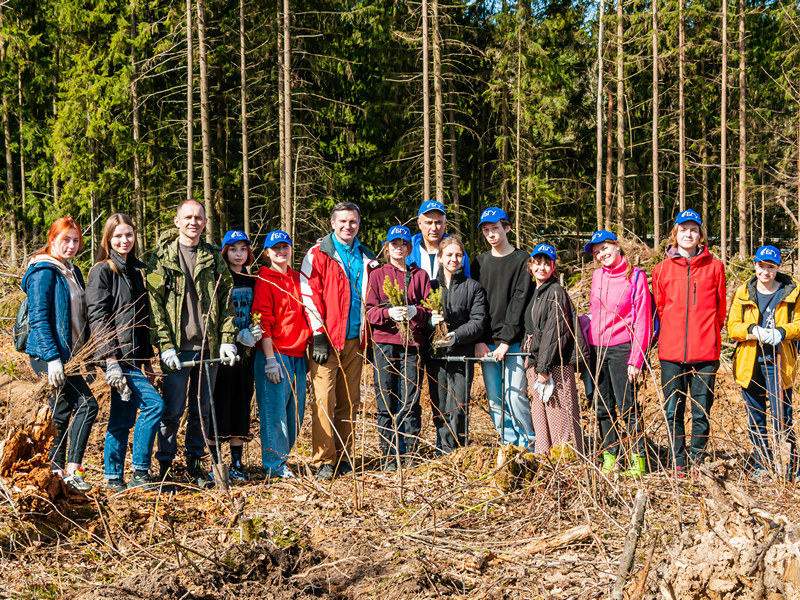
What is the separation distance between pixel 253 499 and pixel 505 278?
2453 millimetres

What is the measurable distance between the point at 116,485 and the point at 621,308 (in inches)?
147

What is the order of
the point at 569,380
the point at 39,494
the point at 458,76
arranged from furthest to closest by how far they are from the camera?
the point at 458,76, the point at 569,380, the point at 39,494

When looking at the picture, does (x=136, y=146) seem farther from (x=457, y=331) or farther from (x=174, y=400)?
(x=457, y=331)

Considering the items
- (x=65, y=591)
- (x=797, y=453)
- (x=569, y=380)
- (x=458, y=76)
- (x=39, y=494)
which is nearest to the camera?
(x=65, y=591)

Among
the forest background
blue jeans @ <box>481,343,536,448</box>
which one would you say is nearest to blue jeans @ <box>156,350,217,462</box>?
blue jeans @ <box>481,343,536,448</box>

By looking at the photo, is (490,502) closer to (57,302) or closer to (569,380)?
(569,380)

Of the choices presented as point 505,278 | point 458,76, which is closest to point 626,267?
point 505,278

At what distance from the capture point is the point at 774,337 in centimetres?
499

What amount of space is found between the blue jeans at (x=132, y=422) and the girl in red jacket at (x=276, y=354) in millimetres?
803

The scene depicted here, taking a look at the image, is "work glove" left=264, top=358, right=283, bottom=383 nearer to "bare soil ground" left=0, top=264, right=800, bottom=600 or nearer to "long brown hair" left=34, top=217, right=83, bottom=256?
"bare soil ground" left=0, top=264, right=800, bottom=600

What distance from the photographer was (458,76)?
19.2 metres

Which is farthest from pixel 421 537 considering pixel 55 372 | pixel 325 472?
pixel 55 372

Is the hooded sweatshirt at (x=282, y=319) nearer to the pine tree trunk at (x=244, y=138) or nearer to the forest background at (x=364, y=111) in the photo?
the forest background at (x=364, y=111)

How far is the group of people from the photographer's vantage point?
4.71 meters
